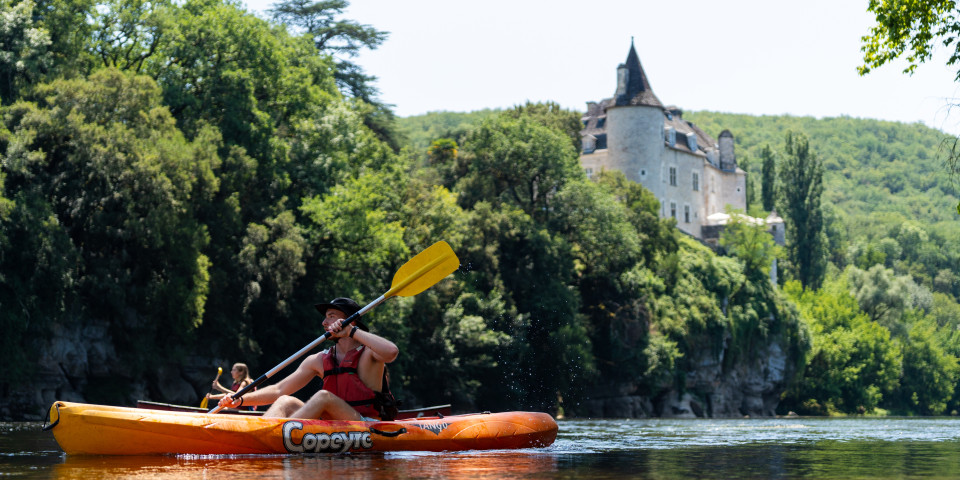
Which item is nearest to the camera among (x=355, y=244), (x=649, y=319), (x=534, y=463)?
(x=534, y=463)

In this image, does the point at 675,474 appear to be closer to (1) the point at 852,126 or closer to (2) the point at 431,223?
(2) the point at 431,223

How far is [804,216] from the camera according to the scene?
308ft

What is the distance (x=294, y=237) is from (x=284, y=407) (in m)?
24.2

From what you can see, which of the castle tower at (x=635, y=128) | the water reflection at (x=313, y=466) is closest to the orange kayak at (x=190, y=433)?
the water reflection at (x=313, y=466)

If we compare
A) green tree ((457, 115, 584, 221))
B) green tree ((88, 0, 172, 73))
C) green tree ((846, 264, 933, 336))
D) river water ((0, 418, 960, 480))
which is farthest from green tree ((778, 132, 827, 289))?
river water ((0, 418, 960, 480))

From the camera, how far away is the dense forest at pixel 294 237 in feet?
106

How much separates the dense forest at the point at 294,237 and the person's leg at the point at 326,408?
17.1 metres

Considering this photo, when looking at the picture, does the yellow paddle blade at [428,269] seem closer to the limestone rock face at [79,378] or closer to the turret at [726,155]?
the limestone rock face at [79,378]

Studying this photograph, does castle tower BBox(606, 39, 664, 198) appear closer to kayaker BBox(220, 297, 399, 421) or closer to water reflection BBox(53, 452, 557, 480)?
water reflection BBox(53, 452, 557, 480)

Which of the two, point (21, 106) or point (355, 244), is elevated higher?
point (21, 106)

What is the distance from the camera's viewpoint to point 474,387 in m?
44.9

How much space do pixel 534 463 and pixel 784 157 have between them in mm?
89243

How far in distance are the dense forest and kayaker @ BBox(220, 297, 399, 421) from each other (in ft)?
55.2

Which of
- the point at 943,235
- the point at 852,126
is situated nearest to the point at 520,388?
the point at 943,235
